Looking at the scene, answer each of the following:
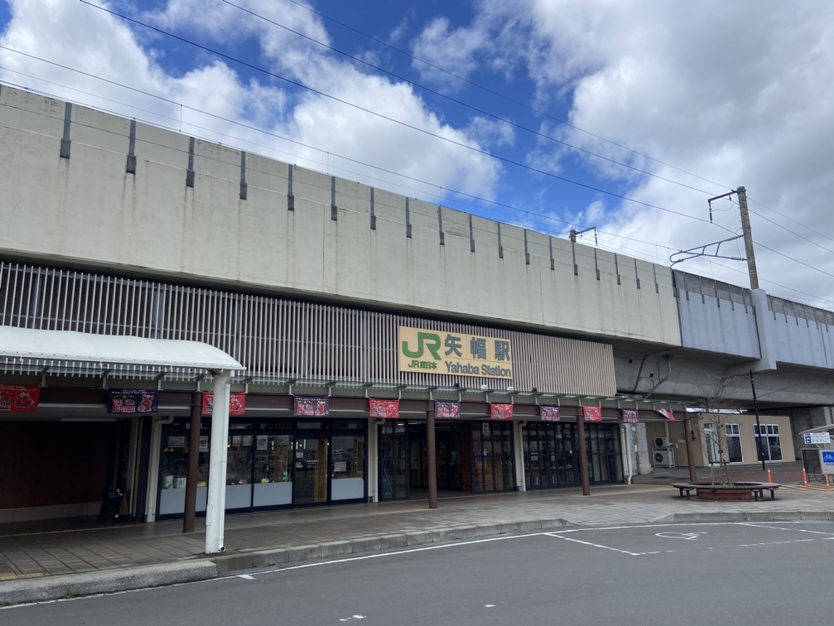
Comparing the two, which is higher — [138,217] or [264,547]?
[138,217]

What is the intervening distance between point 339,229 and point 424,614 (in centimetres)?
1356

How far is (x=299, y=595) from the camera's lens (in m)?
7.67

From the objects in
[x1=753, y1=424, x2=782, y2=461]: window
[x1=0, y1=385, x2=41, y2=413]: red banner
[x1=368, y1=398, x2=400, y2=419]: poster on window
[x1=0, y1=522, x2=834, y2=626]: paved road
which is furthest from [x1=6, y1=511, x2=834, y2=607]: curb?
[x1=753, y1=424, x2=782, y2=461]: window

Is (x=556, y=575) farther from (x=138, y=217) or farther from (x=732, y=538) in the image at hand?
(x=138, y=217)

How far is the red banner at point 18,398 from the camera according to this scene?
467 inches

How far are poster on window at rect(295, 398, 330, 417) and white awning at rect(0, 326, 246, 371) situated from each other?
14.6ft

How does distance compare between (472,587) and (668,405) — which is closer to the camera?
(472,587)

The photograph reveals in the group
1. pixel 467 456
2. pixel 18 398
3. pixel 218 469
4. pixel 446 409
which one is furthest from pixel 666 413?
pixel 18 398

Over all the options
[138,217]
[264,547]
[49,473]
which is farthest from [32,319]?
[264,547]

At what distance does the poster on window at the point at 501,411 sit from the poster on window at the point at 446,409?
4.99 feet

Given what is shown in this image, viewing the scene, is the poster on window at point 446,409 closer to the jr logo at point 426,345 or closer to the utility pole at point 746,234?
the jr logo at point 426,345

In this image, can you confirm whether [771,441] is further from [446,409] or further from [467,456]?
[446,409]

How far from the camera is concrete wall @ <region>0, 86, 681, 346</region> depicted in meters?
14.1

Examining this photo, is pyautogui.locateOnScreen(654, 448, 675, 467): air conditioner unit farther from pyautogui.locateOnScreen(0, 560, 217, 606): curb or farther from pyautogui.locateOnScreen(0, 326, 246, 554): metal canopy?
pyautogui.locateOnScreen(0, 560, 217, 606): curb
